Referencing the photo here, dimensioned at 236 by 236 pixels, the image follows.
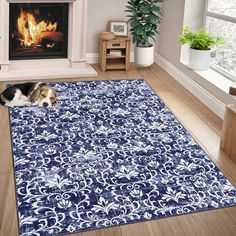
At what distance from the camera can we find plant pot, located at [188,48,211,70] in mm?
4309

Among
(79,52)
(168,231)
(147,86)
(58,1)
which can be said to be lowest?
(168,231)

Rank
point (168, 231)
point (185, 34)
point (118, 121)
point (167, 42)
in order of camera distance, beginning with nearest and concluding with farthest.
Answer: point (168, 231), point (118, 121), point (185, 34), point (167, 42)

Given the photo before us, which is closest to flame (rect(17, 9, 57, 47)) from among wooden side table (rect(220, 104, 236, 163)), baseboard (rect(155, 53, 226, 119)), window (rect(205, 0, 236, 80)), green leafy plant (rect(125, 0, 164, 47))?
green leafy plant (rect(125, 0, 164, 47))

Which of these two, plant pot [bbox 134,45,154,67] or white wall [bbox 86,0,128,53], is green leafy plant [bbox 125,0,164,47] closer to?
plant pot [bbox 134,45,154,67]

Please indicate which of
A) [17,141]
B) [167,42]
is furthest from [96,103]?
[167,42]

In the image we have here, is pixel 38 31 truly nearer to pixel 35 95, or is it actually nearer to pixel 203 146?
pixel 35 95

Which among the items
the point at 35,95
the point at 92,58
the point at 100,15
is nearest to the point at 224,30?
the point at 100,15

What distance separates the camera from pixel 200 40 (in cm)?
428

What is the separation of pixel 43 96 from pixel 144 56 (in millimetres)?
1765

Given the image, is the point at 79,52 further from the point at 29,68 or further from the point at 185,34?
the point at 185,34

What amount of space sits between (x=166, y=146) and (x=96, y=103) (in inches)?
42.9

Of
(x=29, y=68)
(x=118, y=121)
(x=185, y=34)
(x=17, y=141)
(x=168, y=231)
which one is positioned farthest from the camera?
(x=29, y=68)

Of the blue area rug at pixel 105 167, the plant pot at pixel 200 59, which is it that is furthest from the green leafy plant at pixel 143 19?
the blue area rug at pixel 105 167

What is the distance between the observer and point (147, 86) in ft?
15.1
